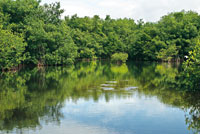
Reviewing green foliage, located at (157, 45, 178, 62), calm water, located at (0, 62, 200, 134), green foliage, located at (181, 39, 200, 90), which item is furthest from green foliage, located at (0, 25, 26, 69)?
green foliage, located at (157, 45, 178, 62)

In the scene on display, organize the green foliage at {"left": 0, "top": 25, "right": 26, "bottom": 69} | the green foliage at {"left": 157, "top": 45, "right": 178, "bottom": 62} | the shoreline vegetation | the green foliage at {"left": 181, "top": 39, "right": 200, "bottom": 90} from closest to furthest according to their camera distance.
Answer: the green foliage at {"left": 181, "top": 39, "right": 200, "bottom": 90} < the green foliage at {"left": 0, "top": 25, "right": 26, "bottom": 69} < the shoreline vegetation < the green foliage at {"left": 157, "top": 45, "right": 178, "bottom": 62}

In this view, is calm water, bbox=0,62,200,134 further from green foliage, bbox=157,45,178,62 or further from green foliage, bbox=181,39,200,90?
green foliage, bbox=157,45,178,62

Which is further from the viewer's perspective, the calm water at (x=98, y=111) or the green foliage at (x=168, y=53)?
the green foliage at (x=168, y=53)

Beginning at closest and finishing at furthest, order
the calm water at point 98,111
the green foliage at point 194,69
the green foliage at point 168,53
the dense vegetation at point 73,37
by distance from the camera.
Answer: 1. the calm water at point 98,111
2. the green foliage at point 194,69
3. the dense vegetation at point 73,37
4. the green foliage at point 168,53

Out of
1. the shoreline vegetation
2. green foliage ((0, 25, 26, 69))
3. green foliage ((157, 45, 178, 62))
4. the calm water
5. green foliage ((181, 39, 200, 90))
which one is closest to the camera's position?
the calm water

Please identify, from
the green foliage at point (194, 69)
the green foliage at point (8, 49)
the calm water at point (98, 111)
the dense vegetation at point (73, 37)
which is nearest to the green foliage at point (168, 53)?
the dense vegetation at point (73, 37)

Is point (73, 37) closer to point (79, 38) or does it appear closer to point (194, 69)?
point (79, 38)

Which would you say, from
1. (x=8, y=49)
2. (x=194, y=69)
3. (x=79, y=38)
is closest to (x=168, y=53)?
(x=79, y=38)

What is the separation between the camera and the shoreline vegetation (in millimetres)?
36963

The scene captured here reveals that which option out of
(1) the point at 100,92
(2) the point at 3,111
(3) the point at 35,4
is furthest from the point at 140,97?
(3) the point at 35,4

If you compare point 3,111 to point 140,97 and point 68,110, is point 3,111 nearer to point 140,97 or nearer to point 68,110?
point 68,110

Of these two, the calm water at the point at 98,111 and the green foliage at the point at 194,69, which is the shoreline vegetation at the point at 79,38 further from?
A: the calm water at the point at 98,111

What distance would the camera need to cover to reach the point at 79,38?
2867 inches

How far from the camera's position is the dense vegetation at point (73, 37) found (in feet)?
137
